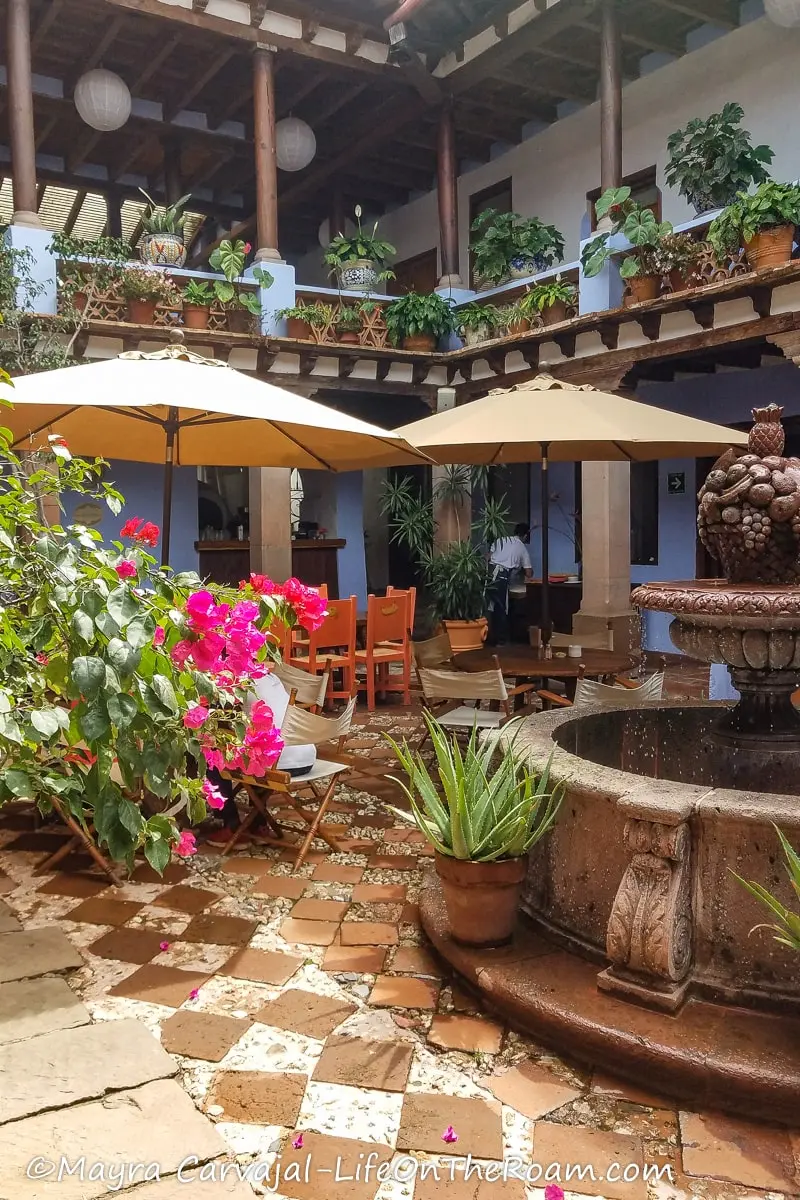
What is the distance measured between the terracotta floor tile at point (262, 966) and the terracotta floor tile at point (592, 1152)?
105 cm

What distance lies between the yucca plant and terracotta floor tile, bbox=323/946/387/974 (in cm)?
124

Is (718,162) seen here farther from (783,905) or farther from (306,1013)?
(306,1013)

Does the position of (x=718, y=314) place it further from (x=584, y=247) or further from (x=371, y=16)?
(x=371, y=16)

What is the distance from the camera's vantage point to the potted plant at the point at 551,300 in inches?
359

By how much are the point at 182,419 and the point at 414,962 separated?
117 inches

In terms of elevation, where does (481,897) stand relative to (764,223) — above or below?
below

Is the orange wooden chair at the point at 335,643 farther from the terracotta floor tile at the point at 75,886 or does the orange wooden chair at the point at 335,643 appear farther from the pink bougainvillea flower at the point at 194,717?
the pink bougainvillea flower at the point at 194,717

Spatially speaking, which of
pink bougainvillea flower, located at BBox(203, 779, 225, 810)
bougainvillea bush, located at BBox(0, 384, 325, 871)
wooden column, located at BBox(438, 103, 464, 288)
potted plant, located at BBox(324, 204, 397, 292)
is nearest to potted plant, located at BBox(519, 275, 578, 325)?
wooden column, located at BBox(438, 103, 464, 288)

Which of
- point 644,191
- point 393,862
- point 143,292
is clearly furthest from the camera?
point 644,191

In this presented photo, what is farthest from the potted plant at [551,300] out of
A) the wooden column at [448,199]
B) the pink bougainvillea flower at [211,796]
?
the pink bougainvillea flower at [211,796]

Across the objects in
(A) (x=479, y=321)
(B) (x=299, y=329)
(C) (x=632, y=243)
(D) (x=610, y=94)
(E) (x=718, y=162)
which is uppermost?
(D) (x=610, y=94)

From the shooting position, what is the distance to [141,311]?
8.86m

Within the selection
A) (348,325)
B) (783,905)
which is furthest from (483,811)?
(348,325)

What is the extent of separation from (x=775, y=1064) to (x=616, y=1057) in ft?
1.28
